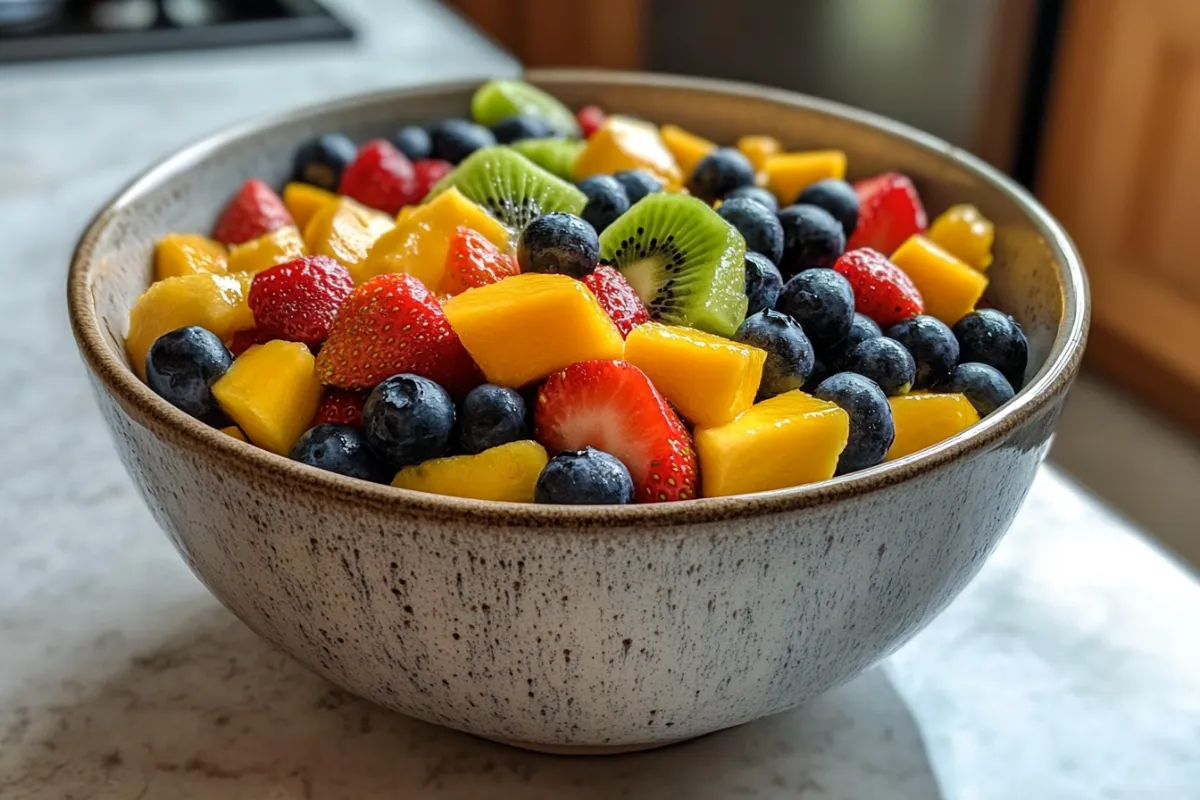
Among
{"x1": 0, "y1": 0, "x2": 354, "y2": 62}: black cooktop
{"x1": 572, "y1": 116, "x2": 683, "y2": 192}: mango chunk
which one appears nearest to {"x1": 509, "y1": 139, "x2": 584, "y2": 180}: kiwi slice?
{"x1": 572, "y1": 116, "x2": 683, "y2": 192}: mango chunk

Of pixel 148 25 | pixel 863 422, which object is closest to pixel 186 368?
pixel 863 422

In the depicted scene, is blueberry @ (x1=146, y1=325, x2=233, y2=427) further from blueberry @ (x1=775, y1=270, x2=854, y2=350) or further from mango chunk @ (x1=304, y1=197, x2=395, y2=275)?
blueberry @ (x1=775, y1=270, x2=854, y2=350)

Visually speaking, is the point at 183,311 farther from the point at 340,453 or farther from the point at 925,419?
the point at 925,419

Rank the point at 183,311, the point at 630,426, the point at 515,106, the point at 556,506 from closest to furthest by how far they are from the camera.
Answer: the point at 556,506 < the point at 630,426 < the point at 183,311 < the point at 515,106

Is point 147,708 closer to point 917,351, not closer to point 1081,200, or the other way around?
point 917,351

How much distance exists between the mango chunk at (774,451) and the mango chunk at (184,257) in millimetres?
411

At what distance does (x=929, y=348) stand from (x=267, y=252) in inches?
18.4

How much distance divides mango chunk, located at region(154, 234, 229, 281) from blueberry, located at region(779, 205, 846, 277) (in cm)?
41

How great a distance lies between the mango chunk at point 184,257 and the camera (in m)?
0.86

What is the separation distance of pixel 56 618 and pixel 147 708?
0.13 metres

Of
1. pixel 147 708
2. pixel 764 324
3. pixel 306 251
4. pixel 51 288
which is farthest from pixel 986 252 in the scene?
pixel 51 288

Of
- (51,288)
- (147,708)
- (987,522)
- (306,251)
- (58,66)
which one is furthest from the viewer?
(58,66)

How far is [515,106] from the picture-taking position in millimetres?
1083

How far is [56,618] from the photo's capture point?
847mm
